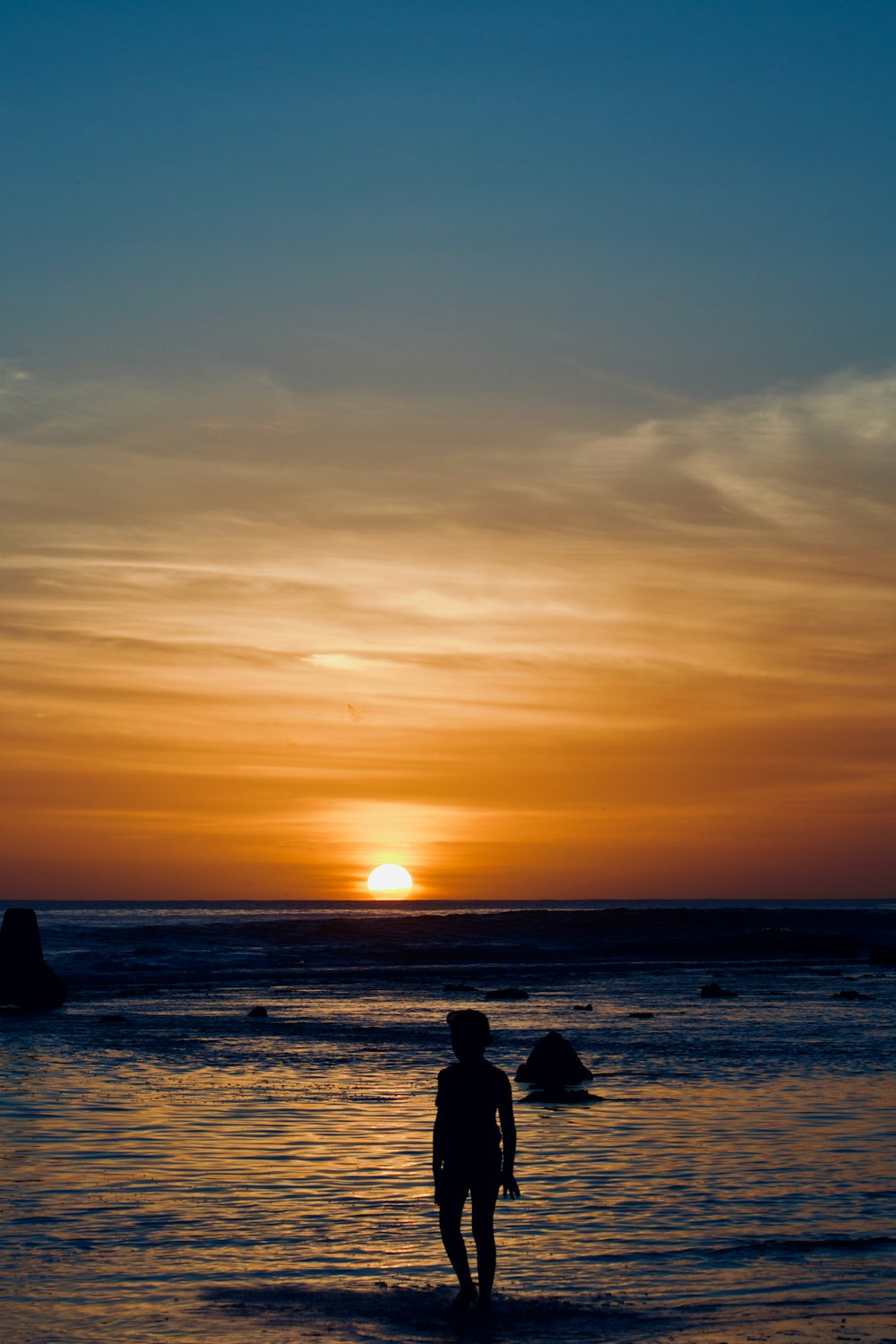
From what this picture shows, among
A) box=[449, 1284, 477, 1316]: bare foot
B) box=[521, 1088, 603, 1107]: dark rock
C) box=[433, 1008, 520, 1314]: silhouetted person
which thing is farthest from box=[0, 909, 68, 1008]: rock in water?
box=[449, 1284, 477, 1316]: bare foot

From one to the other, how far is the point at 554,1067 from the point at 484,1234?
12267 mm

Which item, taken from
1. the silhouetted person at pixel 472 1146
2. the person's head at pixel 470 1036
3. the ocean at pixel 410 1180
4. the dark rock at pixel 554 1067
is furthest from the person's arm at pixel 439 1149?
the dark rock at pixel 554 1067

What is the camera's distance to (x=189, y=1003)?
4625 centimetres

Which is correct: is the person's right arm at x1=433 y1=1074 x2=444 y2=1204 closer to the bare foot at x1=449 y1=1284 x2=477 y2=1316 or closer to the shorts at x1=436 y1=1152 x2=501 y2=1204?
the shorts at x1=436 y1=1152 x2=501 y2=1204

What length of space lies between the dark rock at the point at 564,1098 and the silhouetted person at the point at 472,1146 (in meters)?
10.4

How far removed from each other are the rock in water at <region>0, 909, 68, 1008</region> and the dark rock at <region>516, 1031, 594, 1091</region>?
2285 cm

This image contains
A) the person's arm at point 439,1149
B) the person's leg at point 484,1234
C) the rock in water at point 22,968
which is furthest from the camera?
the rock in water at point 22,968

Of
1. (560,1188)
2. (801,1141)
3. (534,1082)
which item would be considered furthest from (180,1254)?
(534,1082)

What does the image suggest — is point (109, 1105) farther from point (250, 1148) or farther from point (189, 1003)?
point (189, 1003)

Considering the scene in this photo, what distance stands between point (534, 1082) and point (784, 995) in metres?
24.3

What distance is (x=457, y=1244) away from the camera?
35.2ft

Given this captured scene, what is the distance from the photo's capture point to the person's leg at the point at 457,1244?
34.5 ft

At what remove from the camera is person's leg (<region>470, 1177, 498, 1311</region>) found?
34.7 ft

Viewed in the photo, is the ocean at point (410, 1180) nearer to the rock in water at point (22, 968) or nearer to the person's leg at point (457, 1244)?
the person's leg at point (457, 1244)
